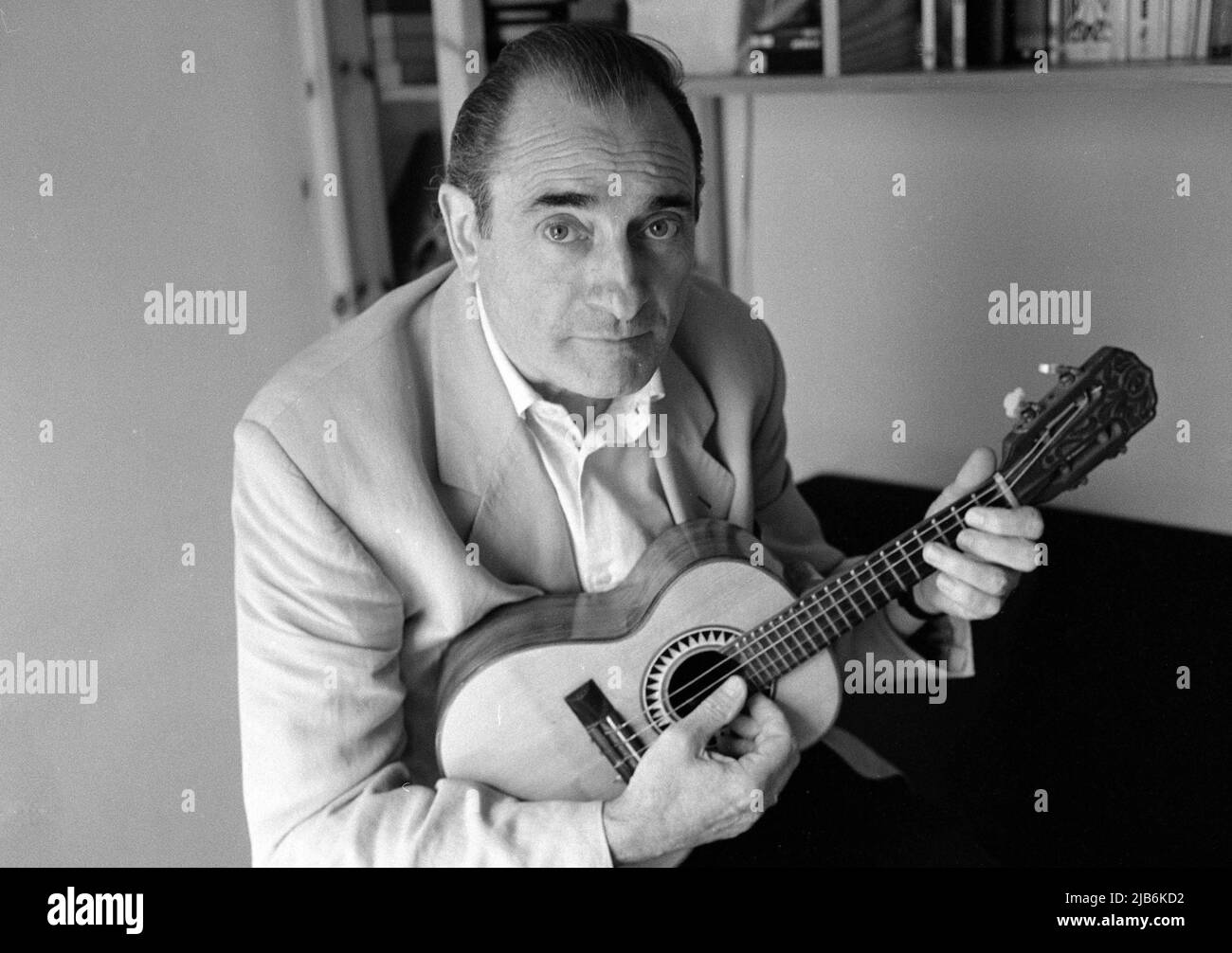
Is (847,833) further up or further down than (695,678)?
further down

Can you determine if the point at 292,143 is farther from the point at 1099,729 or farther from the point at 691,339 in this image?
the point at 1099,729

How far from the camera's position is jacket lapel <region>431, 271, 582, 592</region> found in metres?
1.14

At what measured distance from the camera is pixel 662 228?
107 centimetres

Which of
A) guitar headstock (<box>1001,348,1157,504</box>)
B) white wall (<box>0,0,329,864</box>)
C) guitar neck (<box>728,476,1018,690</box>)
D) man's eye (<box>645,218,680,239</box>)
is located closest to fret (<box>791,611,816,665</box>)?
guitar neck (<box>728,476,1018,690</box>)

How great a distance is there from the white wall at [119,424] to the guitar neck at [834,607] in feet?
1.91

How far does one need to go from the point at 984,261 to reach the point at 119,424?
1.12 metres

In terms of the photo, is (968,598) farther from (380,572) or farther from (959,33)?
(959,33)

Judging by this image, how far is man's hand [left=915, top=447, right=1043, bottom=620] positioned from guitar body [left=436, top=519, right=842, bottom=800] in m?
0.13

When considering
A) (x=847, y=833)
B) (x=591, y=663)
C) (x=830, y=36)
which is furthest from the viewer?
(x=830, y=36)

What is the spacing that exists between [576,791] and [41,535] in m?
0.53

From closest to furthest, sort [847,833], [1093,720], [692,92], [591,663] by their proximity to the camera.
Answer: [591,663]
[847,833]
[1093,720]
[692,92]

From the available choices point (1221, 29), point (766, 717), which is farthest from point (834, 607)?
point (1221, 29)

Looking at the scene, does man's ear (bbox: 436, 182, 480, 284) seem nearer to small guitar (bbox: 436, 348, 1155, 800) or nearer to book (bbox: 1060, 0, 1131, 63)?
small guitar (bbox: 436, 348, 1155, 800)

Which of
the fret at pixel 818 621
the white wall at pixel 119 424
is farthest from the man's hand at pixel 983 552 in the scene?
the white wall at pixel 119 424
